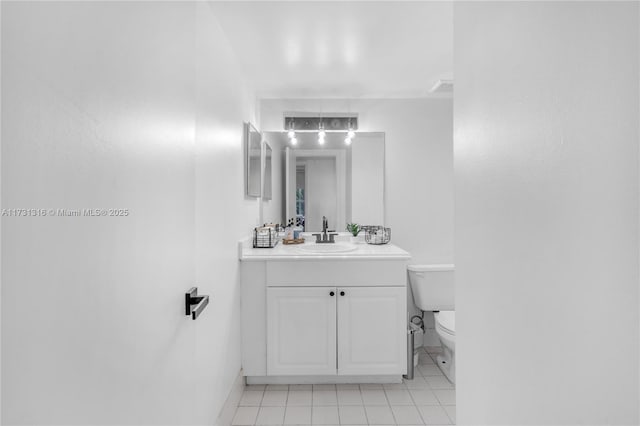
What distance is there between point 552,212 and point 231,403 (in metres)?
1.92

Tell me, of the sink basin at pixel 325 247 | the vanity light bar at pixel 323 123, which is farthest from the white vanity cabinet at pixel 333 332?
the vanity light bar at pixel 323 123

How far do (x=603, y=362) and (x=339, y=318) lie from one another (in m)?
1.78

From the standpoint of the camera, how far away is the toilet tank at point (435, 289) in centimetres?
260

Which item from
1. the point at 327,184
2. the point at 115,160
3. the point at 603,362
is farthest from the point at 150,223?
the point at 327,184

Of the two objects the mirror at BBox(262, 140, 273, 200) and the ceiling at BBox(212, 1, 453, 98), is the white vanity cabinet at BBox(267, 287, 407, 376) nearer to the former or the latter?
the mirror at BBox(262, 140, 273, 200)

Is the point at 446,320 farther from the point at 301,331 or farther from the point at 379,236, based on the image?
the point at 301,331

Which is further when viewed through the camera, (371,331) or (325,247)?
(325,247)

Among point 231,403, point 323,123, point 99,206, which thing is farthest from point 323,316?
point 99,206

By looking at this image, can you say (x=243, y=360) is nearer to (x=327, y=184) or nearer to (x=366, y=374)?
(x=366, y=374)

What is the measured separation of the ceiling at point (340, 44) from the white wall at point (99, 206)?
1.88 ft

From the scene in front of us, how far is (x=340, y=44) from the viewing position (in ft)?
6.32

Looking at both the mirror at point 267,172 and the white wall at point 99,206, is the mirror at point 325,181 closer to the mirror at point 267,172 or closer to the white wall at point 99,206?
the mirror at point 267,172

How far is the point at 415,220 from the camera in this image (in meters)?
2.89

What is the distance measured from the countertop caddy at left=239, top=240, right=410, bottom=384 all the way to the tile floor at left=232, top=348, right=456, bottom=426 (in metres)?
0.11
